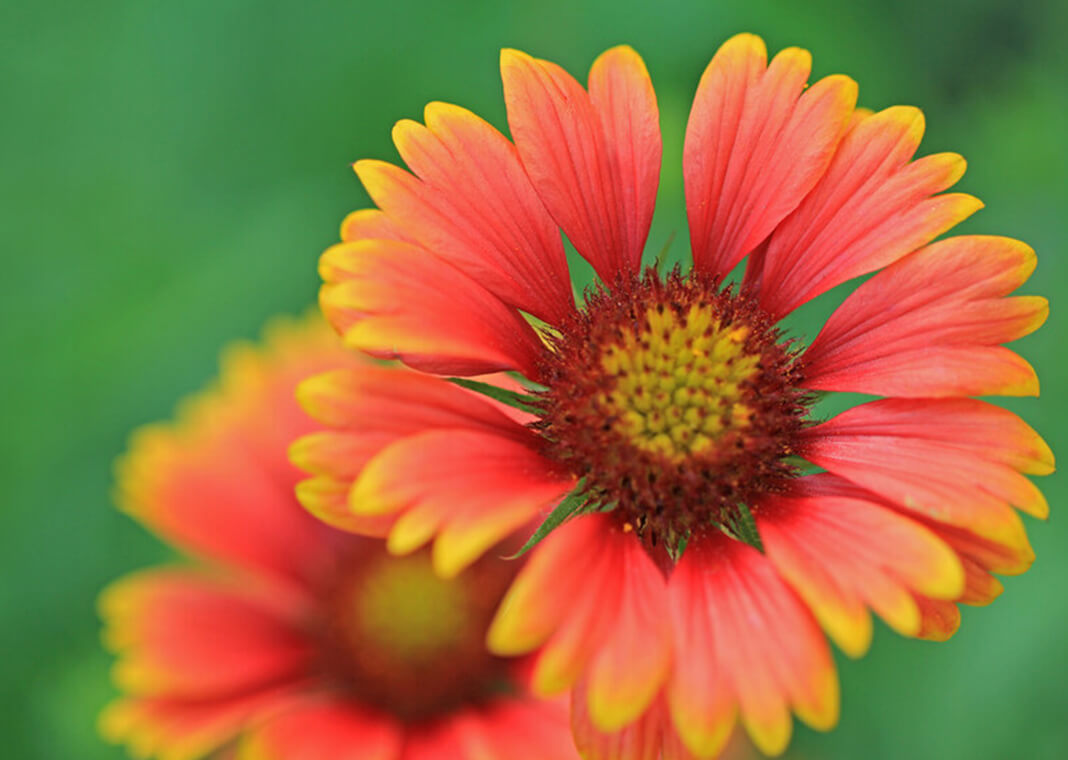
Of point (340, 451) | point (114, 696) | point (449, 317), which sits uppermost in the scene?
point (449, 317)

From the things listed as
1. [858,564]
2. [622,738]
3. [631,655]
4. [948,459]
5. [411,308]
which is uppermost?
[411,308]

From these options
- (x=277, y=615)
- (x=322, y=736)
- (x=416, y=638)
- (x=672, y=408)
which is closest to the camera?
(x=672, y=408)

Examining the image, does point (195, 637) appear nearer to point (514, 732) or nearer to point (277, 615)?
point (277, 615)

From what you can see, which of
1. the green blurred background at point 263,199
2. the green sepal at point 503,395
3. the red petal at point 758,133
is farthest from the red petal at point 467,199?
the green blurred background at point 263,199

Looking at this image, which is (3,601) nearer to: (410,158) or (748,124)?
(410,158)

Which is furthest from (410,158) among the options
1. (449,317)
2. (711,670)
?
(711,670)

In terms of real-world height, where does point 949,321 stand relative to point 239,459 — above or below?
above

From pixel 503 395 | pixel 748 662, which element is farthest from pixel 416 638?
pixel 748 662
